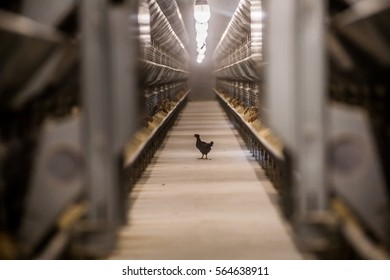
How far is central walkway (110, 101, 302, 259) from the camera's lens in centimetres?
484

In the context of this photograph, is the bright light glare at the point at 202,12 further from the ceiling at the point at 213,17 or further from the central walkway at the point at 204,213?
the ceiling at the point at 213,17

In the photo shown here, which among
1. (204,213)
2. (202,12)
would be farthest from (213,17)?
(204,213)

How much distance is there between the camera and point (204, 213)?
6.14 meters

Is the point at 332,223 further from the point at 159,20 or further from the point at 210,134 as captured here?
the point at 210,134

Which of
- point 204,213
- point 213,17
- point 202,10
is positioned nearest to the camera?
point 204,213

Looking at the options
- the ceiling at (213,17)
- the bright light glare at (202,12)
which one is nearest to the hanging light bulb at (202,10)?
the bright light glare at (202,12)

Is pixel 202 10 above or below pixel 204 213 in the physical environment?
above

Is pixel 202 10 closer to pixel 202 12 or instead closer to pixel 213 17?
pixel 202 12

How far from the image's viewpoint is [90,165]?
3.76 metres

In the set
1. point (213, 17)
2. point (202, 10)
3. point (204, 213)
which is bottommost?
point (204, 213)

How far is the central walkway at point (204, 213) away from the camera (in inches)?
190

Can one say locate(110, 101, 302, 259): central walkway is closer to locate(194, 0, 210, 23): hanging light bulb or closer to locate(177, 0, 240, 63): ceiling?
locate(194, 0, 210, 23): hanging light bulb

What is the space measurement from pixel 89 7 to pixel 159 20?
8487mm

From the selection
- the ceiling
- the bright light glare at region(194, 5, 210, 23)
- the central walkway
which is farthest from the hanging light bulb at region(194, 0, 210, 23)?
the ceiling
